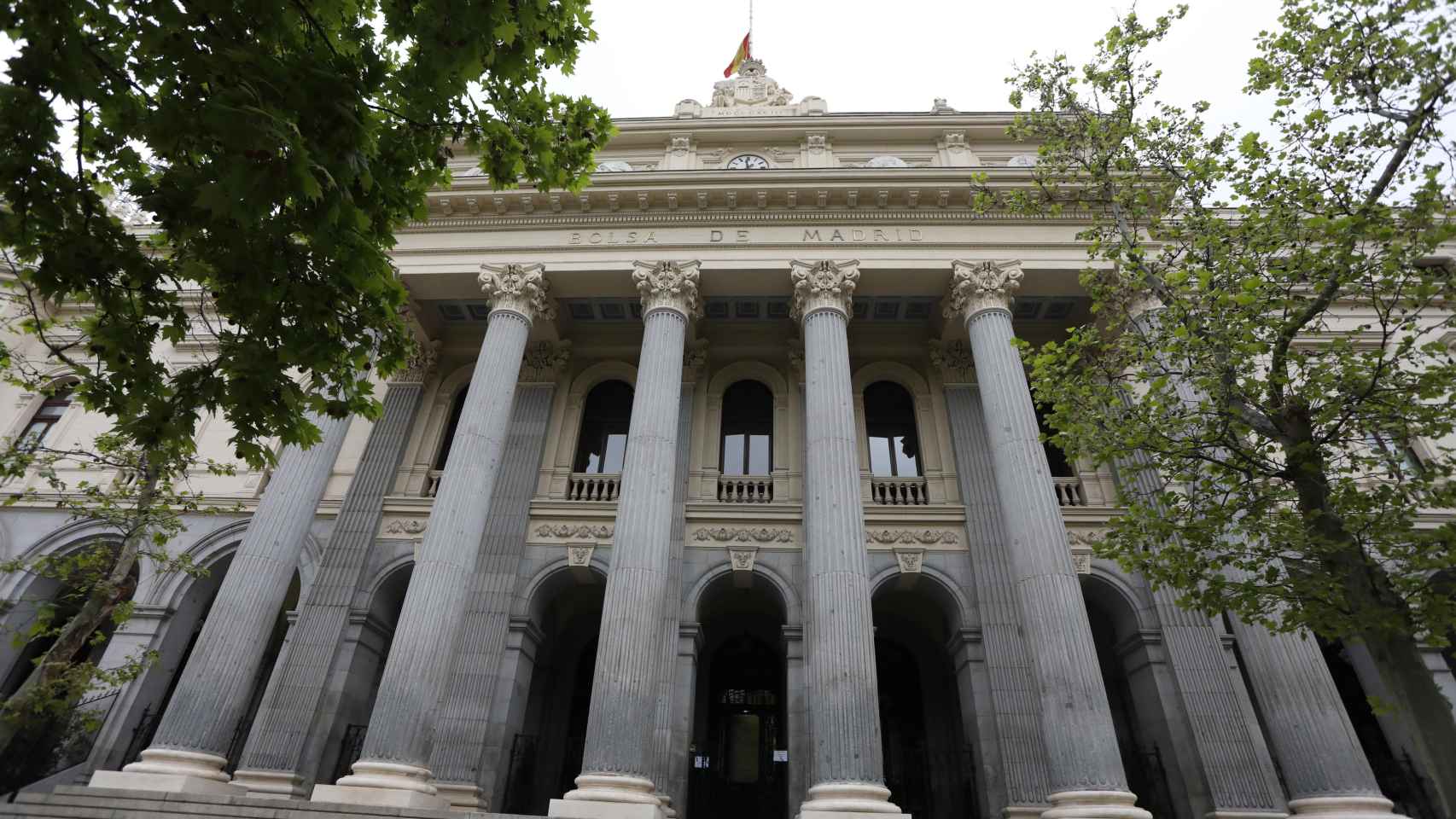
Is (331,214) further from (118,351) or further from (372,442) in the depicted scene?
(372,442)

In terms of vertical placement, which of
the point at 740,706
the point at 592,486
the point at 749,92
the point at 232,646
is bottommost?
the point at 232,646

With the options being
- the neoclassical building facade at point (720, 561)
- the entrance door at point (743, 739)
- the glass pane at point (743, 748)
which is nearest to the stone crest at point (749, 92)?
the neoclassical building facade at point (720, 561)

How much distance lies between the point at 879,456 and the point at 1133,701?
656cm

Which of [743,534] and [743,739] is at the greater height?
[743,534]

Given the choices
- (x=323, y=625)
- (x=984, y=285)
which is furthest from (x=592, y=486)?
(x=984, y=285)

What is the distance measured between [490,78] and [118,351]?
352cm

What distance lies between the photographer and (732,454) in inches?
647

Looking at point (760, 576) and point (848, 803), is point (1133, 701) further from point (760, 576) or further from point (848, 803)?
point (848, 803)

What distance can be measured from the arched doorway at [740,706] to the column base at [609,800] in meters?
4.25

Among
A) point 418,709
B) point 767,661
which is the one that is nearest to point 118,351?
point 418,709

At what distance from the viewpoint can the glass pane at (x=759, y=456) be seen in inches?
637

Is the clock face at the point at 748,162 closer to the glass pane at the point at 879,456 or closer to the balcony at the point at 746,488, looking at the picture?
the glass pane at the point at 879,456

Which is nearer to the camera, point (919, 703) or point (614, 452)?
point (919, 703)

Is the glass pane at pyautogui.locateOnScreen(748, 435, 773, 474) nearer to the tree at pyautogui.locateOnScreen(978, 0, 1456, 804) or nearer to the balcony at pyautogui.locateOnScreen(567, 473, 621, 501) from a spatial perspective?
the balcony at pyautogui.locateOnScreen(567, 473, 621, 501)
